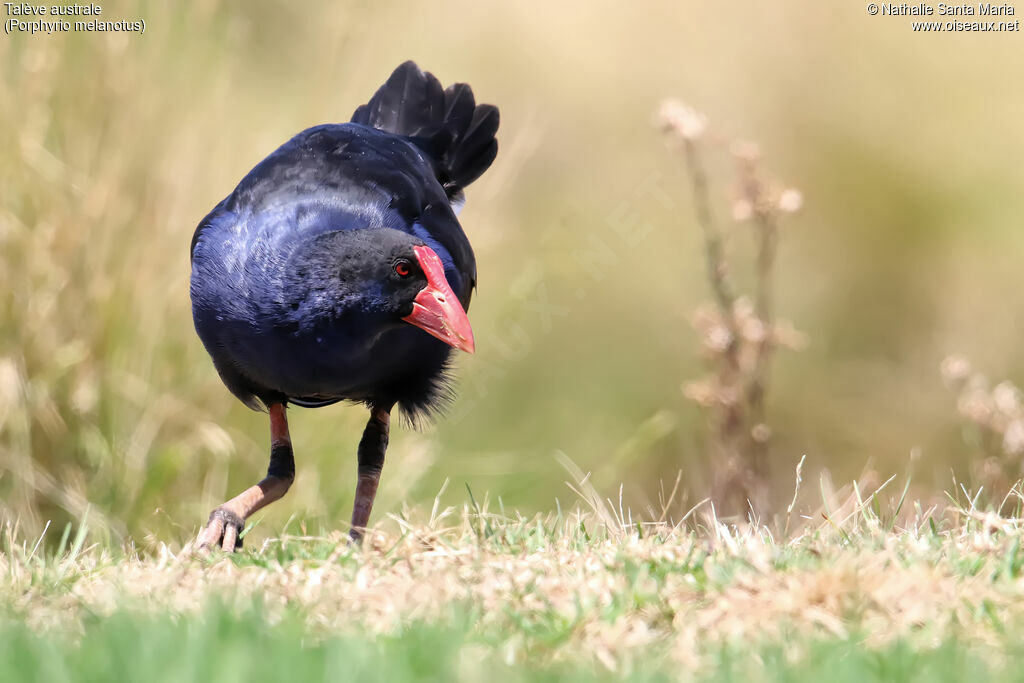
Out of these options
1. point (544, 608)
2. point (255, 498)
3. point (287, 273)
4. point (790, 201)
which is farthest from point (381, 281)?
point (790, 201)

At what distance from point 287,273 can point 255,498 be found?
2.80 ft

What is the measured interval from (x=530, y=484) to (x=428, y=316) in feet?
8.92

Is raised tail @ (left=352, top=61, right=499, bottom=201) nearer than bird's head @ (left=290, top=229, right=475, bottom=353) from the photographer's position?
No

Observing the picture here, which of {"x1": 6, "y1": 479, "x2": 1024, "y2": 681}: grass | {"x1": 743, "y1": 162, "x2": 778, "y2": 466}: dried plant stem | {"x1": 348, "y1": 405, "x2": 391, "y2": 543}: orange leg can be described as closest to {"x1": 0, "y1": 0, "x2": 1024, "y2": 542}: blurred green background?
{"x1": 743, "y1": 162, "x2": 778, "y2": 466}: dried plant stem

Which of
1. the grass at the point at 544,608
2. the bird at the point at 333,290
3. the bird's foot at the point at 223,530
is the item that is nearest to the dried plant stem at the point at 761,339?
the bird at the point at 333,290

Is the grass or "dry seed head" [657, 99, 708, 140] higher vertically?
"dry seed head" [657, 99, 708, 140]

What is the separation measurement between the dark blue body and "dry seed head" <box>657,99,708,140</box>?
4.18 feet

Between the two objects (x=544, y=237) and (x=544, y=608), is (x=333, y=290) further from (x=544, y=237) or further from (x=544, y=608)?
(x=544, y=237)

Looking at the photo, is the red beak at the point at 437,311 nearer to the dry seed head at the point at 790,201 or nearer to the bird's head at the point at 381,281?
the bird's head at the point at 381,281

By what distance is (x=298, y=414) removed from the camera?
6.50 meters

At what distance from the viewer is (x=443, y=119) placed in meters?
5.85

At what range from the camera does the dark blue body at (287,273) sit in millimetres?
4223

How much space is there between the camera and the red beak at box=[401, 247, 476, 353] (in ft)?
13.9

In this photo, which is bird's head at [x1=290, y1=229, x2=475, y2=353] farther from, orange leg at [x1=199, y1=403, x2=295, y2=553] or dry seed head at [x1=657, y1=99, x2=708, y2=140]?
dry seed head at [x1=657, y1=99, x2=708, y2=140]
